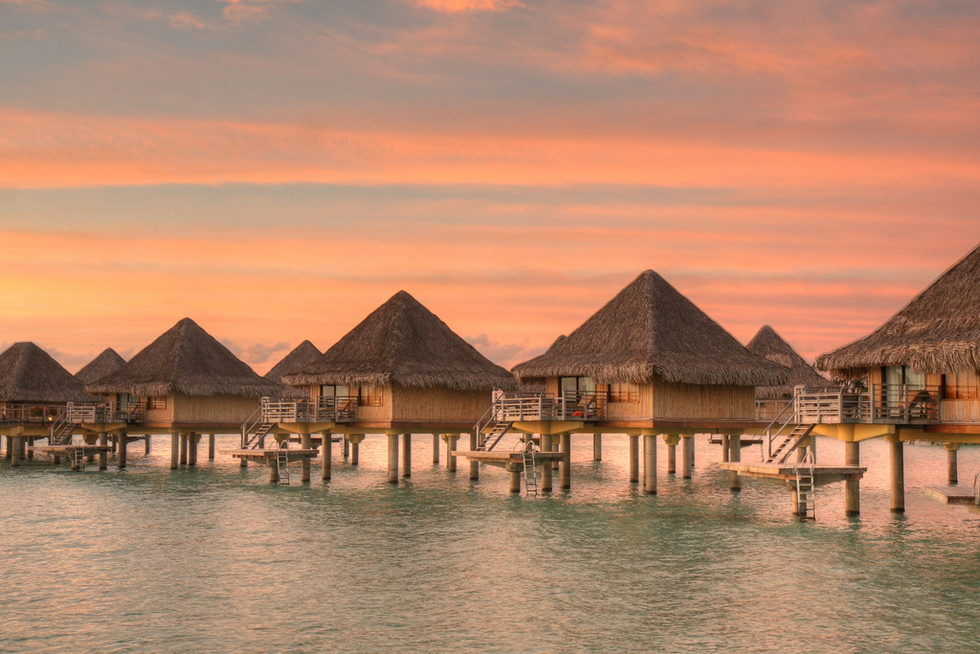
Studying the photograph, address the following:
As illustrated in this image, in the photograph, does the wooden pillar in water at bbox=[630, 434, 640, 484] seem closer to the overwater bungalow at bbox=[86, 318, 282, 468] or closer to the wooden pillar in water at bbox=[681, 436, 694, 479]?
the wooden pillar in water at bbox=[681, 436, 694, 479]

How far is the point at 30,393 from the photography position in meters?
57.0

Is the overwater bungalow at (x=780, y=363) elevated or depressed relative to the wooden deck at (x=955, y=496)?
elevated

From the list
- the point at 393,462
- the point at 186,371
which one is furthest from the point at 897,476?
the point at 186,371

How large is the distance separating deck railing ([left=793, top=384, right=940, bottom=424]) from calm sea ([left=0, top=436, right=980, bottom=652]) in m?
2.81

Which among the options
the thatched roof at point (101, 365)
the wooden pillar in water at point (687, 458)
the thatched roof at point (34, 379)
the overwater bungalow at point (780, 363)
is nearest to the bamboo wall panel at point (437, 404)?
the wooden pillar in water at point (687, 458)

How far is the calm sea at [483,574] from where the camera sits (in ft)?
53.0

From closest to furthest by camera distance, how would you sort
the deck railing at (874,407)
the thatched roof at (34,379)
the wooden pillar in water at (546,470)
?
the deck railing at (874,407), the wooden pillar in water at (546,470), the thatched roof at (34,379)

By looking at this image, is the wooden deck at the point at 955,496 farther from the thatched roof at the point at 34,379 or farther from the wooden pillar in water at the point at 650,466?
the thatched roof at the point at 34,379

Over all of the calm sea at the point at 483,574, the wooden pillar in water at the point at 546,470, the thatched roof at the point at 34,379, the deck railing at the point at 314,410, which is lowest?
the calm sea at the point at 483,574

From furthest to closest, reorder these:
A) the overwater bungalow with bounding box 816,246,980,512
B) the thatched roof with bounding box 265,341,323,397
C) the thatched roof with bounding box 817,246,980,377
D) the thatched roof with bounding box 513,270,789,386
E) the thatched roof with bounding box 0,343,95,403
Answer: the thatched roof with bounding box 265,341,323,397
the thatched roof with bounding box 0,343,95,403
the thatched roof with bounding box 513,270,789,386
the overwater bungalow with bounding box 816,246,980,512
the thatched roof with bounding box 817,246,980,377

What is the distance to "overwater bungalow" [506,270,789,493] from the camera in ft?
112

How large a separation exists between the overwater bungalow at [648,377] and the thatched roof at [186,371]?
57.0ft

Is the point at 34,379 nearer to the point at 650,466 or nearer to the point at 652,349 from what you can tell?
the point at 650,466

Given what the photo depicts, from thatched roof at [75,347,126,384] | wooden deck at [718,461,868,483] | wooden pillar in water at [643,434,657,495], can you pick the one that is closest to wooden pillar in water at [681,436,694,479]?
wooden pillar in water at [643,434,657,495]
